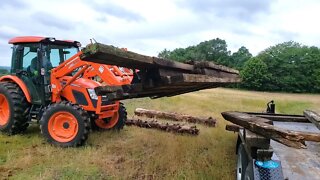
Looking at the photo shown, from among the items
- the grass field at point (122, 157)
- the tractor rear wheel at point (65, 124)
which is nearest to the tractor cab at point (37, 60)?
Result: the tractor rear wheel at point (65, 124)

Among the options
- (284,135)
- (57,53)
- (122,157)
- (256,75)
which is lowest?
(122,157)

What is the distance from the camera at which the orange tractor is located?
797 centimetres

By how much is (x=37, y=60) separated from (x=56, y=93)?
1.08 m

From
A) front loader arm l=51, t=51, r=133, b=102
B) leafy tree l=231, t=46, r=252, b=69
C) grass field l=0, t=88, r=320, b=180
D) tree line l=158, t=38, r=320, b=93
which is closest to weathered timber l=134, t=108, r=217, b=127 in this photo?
grass field l=0, t=88, r=320, b=180

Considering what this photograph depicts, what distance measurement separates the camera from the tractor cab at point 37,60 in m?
8.85

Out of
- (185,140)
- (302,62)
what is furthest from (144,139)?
(302,62)

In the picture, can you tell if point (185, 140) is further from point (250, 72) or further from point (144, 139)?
point (250, 72)

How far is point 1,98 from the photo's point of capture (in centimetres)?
948

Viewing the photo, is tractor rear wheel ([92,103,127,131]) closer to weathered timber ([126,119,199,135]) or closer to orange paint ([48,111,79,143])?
weathered timber ([126,119,199,135])

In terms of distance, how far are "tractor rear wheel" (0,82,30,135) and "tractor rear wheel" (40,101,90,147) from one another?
3.51 ft

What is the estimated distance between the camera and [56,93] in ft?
28.3

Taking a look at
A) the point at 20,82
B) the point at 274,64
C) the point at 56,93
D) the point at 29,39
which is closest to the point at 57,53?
the point at 29,39

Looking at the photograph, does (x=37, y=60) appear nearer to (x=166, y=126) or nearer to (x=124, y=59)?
(x=166, y=126)

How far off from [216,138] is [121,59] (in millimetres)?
5671
